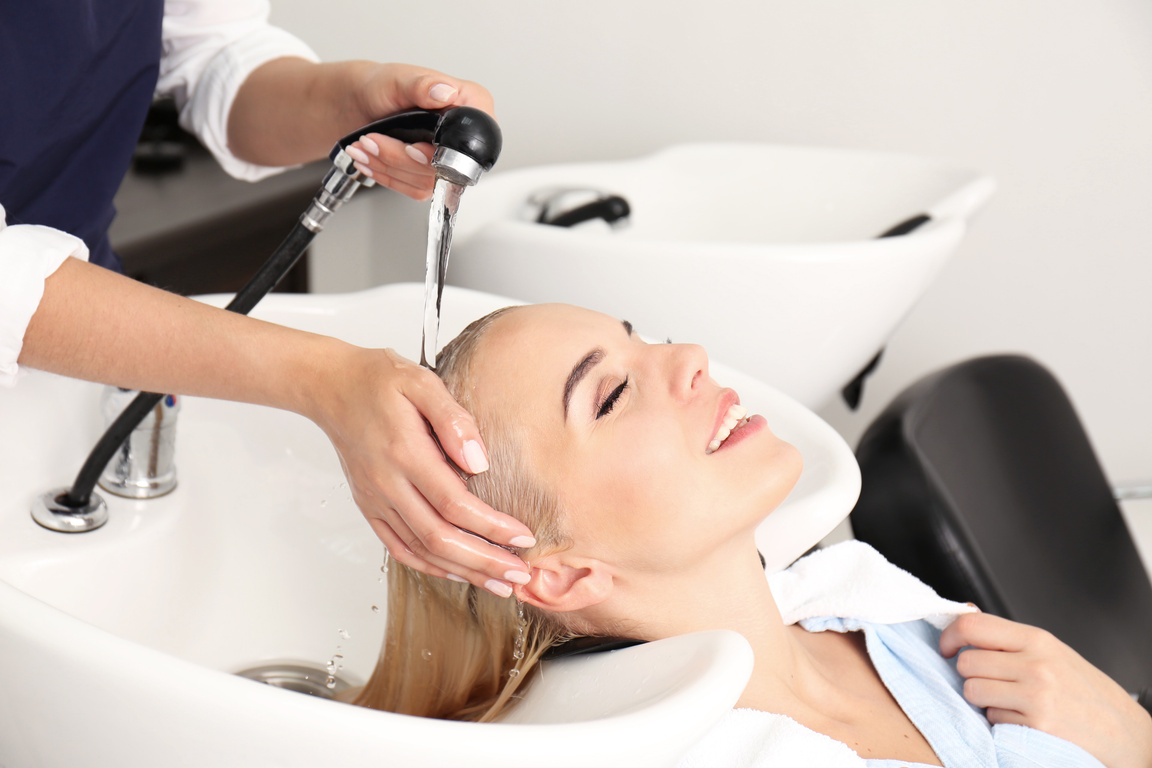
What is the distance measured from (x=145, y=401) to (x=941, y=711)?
37.9 inches

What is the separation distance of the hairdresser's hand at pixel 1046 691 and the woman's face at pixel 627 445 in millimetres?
381

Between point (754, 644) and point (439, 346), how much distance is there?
0.54 m

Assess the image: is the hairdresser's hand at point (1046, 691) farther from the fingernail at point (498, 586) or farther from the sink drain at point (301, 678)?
the sink drain at point (301, 678)

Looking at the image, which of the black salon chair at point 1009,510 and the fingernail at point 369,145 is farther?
the black salon chair at point 1009,510

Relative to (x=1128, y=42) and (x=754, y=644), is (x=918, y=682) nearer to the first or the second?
(x=754, y=644)

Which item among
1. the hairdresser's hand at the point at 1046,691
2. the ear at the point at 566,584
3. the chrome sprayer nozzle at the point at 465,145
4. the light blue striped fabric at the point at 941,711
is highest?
the chrome sprayer nozzle at the point at 465,145

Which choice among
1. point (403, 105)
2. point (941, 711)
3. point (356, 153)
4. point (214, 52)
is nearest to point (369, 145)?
point (356, 153)

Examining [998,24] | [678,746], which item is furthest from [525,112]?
[678,746]

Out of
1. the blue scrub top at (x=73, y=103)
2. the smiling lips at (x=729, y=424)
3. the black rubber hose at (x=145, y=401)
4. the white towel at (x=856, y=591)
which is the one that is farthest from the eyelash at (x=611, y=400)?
the blue scrub top at (x=73, y=103)

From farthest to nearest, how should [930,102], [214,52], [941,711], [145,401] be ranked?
[930,102]
[214,52]
[941,711]
[145,401]

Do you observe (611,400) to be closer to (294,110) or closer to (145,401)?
(145,401)

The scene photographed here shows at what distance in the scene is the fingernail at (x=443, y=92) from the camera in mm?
958

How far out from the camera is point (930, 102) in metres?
2.22

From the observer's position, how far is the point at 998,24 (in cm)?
214
